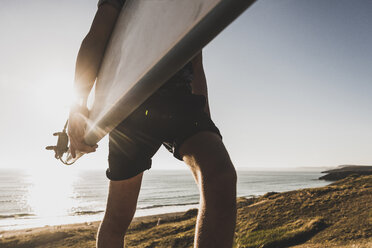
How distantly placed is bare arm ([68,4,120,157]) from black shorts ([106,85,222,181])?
0.24 metres

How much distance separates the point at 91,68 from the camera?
1.28 meters

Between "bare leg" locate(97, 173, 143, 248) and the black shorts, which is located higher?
the black shorts

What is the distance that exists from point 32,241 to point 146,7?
15375 millimetres

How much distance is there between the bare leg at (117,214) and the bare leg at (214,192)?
0.71 m

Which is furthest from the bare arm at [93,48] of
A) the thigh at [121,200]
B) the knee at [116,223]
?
the knee at [116,223]

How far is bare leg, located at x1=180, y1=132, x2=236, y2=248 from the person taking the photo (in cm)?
89

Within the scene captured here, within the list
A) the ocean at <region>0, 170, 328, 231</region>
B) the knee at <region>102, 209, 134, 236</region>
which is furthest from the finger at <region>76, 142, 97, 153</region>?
the ocean at <region>0, 170, 328, 231</region>

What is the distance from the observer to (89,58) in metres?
1.26

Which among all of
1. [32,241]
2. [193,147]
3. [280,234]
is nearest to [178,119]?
[193,147]

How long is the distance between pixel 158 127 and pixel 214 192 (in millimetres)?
444

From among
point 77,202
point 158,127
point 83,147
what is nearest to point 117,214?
point 83,147

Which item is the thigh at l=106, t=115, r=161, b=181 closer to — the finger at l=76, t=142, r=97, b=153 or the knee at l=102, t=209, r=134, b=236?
the finger at l=76, t=142, r=97, b=153

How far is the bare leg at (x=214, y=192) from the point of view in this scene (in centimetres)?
89

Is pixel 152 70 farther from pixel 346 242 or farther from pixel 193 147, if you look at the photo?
pixel 346 242
